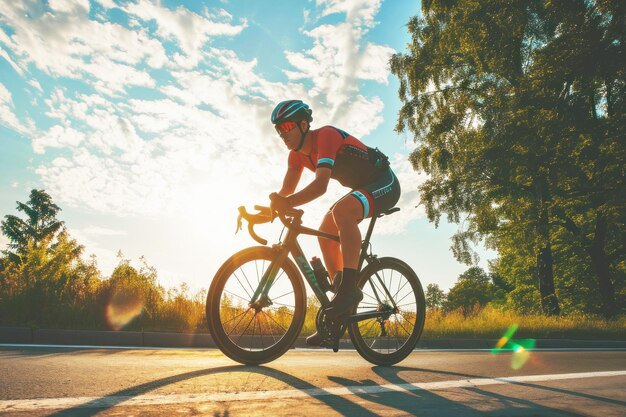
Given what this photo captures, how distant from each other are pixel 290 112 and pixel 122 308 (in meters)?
6.16

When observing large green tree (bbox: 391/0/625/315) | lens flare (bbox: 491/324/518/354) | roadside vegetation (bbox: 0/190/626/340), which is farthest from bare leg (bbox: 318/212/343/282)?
large green tree (bbox: 391/0/625/315)

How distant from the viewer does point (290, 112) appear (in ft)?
13.5

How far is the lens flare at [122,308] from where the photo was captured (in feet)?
27.6

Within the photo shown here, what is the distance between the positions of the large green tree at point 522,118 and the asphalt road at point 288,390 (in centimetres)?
1401

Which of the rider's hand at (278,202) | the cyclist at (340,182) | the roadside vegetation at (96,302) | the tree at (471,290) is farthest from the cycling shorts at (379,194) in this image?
the tree at (471,290)

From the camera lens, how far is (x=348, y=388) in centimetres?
297

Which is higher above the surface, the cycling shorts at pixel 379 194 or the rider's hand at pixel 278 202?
the cycling shorts at pixel 379 194

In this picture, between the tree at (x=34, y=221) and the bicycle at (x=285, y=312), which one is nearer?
the bicycle at (x=285, y=312)

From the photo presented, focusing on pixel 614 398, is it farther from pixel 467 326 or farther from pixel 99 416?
→ pixel 467 326

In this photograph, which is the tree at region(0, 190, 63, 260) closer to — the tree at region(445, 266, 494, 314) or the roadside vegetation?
the roadside vegetation

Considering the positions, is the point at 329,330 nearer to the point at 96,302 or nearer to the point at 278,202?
the point at 278,202

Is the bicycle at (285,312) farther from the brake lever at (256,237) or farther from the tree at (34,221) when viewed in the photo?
the tree at (34,221)

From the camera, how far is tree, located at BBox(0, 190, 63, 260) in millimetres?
47156

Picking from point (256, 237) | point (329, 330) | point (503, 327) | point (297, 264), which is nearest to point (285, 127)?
point (256, 237)
